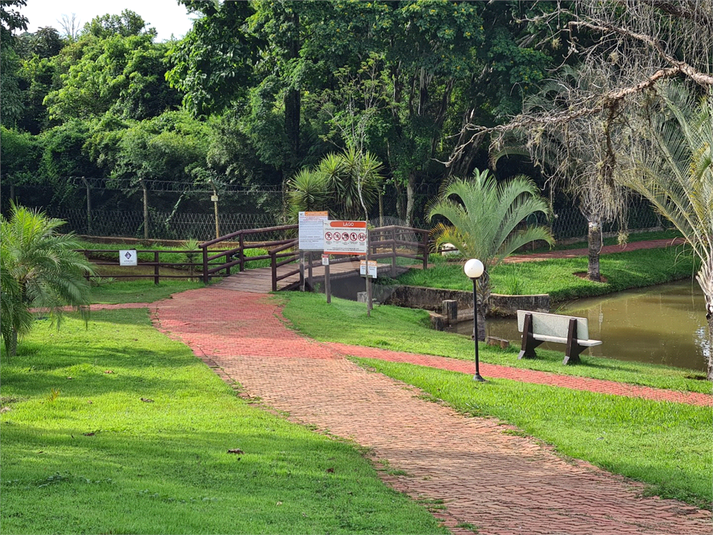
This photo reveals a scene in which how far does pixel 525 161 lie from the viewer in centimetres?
3166

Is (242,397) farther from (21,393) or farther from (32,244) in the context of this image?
(32,244)

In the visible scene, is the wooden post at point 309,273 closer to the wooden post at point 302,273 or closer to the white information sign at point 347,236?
the wooden post at point 302,273

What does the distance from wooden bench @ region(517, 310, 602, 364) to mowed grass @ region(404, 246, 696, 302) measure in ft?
22.0

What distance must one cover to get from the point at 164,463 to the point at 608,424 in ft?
17.2

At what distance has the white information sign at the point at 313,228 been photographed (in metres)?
19.7

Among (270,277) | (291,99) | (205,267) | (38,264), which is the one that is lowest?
(270,277)

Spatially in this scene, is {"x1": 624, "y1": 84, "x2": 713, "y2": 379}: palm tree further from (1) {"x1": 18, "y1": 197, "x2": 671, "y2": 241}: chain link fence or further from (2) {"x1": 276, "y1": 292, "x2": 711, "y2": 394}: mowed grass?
(1) {"x1": 18, "y1": 197, "x2": 671, "y2": 241}: chain link fence

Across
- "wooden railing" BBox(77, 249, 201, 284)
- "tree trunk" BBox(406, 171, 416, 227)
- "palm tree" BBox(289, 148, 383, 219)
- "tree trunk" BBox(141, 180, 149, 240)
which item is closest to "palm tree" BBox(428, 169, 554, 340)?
"wooden railing" BBox(77, 249, 201, 284)

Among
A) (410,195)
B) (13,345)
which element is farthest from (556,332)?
(410,195)

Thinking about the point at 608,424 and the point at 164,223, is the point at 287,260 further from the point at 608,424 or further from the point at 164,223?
the point at 608,424

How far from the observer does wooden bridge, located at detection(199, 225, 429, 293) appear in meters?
22.0

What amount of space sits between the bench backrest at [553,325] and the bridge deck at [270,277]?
8119 millimetres

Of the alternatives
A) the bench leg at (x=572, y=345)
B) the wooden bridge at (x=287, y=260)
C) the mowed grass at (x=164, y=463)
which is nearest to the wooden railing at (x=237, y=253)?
the wooden bridge at (x=287, y=260)

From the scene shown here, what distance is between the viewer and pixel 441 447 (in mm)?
8641
